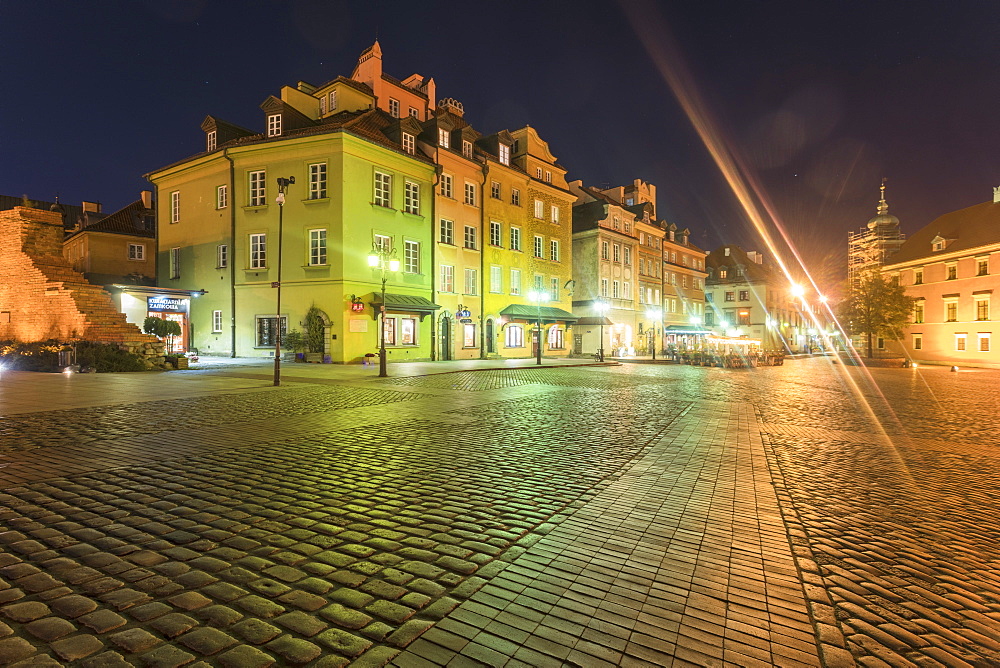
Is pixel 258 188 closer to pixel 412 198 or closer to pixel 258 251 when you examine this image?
pixel 258 251

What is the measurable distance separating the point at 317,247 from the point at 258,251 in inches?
158

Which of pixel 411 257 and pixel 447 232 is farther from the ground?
pixel 447 232

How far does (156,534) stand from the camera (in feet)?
14.1

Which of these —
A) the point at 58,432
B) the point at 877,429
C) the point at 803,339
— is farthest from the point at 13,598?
the point at 803,339

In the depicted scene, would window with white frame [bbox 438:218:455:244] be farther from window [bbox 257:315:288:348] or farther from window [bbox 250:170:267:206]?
window [bbox 257:315:288:348]

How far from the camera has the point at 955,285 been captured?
50125mm

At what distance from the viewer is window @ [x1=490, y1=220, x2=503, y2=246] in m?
37.6

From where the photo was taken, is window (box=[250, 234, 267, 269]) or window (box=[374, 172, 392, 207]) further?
window (box=[374, 172, 392, 207])

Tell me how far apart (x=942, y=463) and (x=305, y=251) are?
92.8 feet

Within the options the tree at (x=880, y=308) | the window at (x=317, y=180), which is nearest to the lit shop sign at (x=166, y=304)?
the window at (x=317, y=180)

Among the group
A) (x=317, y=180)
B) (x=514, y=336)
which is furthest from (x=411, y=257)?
(x=514, y=336)

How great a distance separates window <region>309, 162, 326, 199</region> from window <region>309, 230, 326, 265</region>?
1997 mm

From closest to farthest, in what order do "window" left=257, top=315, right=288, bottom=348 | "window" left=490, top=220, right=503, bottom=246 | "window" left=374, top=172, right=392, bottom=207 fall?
"window" left=257, top=315, right=288, bottom=348, "window" left=374, top=172, right=392, bottom=207, "window" left=490, top=220, right=503, bottom=246

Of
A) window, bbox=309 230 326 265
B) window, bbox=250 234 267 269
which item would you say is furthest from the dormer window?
window, bbox=309 230 326 265
